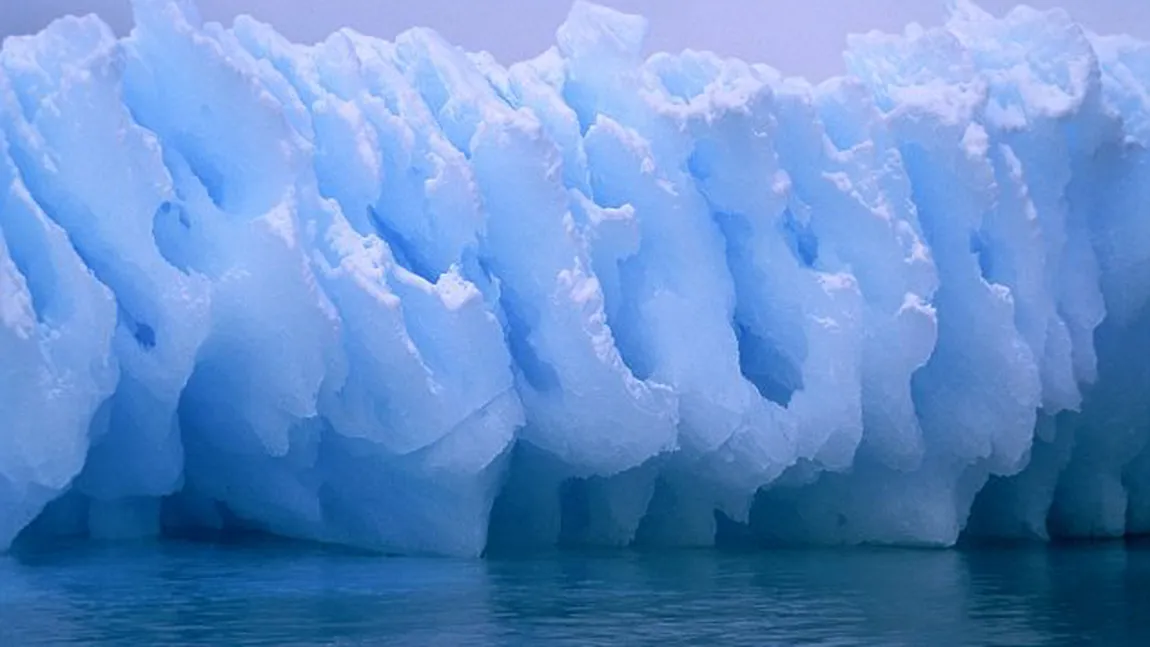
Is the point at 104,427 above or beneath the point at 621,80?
beneath

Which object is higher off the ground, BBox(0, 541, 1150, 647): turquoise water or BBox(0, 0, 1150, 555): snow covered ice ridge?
BBox(0, 0, 1150, 555): snow covered ice ridge

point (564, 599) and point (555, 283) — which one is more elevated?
point (555, 283)

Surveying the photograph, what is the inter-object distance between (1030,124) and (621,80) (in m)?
1.92

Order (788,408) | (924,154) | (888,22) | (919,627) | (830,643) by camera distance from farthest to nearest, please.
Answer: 1. (888,22)
2. (924,154)
3. (788,408)
4. (919,627)
5. (830,643)

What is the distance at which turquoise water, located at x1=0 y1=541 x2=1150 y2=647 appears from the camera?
4.74 metres

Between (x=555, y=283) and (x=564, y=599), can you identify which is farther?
(x=555, y=283)

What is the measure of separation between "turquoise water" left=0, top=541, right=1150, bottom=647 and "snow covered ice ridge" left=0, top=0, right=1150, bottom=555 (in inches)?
17.6

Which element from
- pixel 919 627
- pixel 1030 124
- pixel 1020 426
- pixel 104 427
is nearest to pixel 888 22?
pixel 1030 124

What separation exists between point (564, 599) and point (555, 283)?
189cm

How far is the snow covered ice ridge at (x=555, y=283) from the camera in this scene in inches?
264

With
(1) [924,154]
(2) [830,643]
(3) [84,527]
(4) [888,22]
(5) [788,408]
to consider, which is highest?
(4) [888,22]

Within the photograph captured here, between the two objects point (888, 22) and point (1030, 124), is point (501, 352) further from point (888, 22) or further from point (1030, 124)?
point (888, 22)

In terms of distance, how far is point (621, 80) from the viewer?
26.2 ft

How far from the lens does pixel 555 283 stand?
23.7ft
